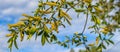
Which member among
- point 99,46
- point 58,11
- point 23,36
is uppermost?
point 58,11

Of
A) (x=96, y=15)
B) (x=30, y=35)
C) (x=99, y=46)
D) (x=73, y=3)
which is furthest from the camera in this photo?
(x=99, y=46)

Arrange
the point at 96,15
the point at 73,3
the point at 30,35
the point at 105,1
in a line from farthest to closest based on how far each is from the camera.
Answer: the point at 105,1 < the point at 73,3 < the point at 96,15 < the point at 30,35

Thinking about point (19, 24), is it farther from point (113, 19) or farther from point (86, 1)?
point (113, 19)

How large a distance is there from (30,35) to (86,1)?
3.30 feet

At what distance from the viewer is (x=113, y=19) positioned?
645 centimetres

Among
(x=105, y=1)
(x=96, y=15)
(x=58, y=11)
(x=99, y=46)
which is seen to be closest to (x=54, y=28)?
(x=58, y=11)

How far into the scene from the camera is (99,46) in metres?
5.65

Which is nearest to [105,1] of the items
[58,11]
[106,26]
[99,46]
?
[106,26]

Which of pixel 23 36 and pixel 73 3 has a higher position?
pixel 73 3

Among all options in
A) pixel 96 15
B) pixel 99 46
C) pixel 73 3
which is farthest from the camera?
pixel 99 46

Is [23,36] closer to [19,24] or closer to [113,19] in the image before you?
[19,24]

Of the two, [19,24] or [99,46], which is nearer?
[19,24]

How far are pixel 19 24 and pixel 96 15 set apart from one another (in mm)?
1056

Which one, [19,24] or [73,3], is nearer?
[19,24]
